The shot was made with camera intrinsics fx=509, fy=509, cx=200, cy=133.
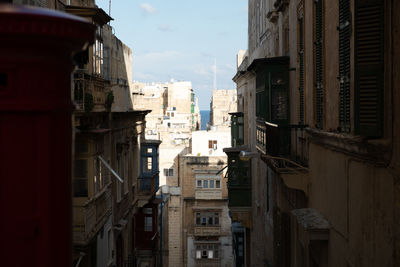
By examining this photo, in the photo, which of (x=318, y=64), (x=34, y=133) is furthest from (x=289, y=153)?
(x=34, y=133)

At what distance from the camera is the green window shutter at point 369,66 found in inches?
203

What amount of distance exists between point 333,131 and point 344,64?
1209mm

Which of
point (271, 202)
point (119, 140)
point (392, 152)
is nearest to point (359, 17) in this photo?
point (392, 152)

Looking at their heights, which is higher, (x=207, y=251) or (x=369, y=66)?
(x=369, y=66)

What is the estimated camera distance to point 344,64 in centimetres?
686

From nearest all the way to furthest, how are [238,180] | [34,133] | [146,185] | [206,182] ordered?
1. [34,133]
2. [238,180]
3. [146,185]
4. [206,182]

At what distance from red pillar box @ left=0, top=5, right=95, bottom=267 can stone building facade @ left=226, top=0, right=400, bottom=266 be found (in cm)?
351

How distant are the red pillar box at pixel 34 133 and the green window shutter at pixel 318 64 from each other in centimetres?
683

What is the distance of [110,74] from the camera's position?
16984 millimetres

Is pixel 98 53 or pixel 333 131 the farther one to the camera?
pixel 98 53

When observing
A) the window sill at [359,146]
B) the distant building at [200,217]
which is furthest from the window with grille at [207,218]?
the window sill at [359,146]

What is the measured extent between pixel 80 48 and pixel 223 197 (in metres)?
36.7

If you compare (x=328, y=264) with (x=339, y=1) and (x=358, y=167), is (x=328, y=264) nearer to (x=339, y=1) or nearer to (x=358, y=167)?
(x=358, y=167)

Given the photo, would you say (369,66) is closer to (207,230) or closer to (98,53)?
(98,53)
